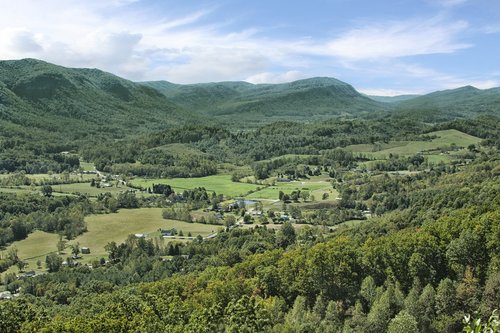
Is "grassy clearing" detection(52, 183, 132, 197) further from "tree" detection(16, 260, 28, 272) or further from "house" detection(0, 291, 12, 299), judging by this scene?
"house" detection(0, 291, 12, 299)

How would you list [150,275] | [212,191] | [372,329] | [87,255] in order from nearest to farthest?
[372,329]
[150,275]
[87,255]
[212,191]

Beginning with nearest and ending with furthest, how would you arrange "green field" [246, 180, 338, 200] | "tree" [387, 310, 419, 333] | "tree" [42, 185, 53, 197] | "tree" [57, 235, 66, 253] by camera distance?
"tree" [387, 310, 419, 333]
"tree" [57, 235, 66, 253]
"tree" [42, 185, 53, 197]
"green field" [246, 180, 338, 200]

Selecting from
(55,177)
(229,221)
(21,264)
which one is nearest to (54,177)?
(55,177)

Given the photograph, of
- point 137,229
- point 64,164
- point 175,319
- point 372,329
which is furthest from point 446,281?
point 64,164

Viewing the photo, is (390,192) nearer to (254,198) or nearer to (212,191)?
(254,198)

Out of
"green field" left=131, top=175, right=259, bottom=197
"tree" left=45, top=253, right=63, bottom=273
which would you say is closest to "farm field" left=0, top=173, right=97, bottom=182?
"green field" left=131, top=175, right=259, bottom=197

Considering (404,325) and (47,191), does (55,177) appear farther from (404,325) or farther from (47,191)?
(404,325)
